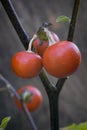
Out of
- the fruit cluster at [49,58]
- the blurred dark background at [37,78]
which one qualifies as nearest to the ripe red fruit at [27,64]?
the fruit cluster at [49,58]

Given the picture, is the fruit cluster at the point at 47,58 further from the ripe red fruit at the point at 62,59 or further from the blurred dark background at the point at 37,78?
the blurred dark background at the point at 37,78

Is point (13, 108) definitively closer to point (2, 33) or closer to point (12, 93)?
point (2, 33)

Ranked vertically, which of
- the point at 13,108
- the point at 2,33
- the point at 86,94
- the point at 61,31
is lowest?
the point at 86,94

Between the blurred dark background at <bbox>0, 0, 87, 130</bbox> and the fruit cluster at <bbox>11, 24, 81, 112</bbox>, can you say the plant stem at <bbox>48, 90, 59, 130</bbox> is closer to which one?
the fruit cluster at <bbox>11, 24, 81, 112</bbox>

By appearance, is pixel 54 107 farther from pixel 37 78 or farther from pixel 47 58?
pixel 37 78

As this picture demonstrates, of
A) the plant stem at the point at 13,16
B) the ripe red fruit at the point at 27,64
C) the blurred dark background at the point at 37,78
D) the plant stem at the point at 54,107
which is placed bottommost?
the blurred dark background at the point at 37,78

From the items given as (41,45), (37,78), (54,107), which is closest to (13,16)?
(41,45)

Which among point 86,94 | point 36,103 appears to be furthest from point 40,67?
point 86,94
